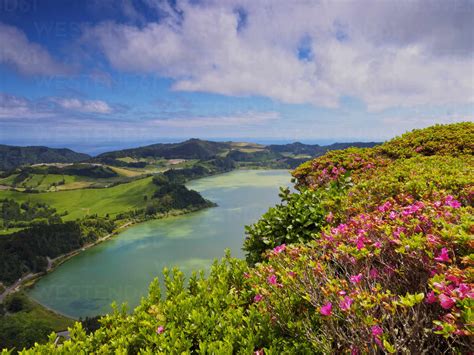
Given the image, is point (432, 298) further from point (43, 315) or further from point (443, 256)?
point (43, 315)

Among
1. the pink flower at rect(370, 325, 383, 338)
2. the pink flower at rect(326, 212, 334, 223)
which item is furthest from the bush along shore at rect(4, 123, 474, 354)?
the pink flower at rect(326, 212, 334, 223)

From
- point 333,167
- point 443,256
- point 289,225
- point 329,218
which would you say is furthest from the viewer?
point 333,167

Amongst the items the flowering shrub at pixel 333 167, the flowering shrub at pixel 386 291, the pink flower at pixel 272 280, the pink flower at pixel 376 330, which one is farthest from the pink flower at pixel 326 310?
the flowering shrub at pixel 333 167

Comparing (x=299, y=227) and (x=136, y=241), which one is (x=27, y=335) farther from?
(x=299, y=227)

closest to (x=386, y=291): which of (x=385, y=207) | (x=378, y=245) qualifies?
(x=378, y=245)

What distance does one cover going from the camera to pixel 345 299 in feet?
9.64

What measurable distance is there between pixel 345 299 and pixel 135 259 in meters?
130

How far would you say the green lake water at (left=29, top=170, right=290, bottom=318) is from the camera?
98.0 m

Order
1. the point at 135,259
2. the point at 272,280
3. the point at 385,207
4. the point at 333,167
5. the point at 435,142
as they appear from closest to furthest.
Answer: the point at 272,280 < the point at 385,207 < the point at 333,167 < the point at 435,142 < the point at 135,259

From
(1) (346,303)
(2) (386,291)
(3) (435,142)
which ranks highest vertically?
(3) (435,142)

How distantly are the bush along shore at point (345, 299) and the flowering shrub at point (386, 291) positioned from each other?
1 cm

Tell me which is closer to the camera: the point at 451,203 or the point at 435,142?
the point at 451,203

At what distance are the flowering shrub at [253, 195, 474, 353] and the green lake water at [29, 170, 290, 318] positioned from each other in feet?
223

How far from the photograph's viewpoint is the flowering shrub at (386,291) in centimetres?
263
